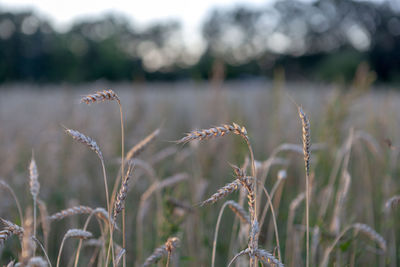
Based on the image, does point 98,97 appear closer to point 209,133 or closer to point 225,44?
point 209,133

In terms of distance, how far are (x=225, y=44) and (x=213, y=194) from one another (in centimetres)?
5429

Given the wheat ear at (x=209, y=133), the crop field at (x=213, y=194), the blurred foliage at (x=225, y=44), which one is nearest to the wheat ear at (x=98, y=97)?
the crop field at (x=213, y=194)

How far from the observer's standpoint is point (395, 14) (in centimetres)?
4916

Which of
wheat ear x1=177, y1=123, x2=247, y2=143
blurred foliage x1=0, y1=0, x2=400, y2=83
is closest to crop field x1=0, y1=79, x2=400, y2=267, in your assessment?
wheat ear x1=177, y1=123, x2=247, y2=143

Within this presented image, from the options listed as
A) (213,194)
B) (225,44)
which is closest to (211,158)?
(213,194)

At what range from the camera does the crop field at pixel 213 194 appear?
156cm

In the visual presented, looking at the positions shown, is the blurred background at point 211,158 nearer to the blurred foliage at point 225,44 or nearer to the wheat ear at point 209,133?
the wheat ear at point 209,133

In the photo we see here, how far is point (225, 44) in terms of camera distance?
54156mm

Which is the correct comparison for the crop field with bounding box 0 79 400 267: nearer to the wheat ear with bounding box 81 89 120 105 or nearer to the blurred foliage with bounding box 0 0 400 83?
the wheat ear with bounding box 81 89 120 105

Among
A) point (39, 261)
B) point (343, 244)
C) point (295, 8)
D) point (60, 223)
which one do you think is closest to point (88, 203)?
point (60, 223)

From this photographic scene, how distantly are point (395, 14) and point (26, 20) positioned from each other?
4311 cm

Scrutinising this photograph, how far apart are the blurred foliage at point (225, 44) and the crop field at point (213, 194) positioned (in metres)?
25.6

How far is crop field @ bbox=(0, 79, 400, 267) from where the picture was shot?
5.12ft

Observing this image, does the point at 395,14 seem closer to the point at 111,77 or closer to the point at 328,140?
the point at 111,77
